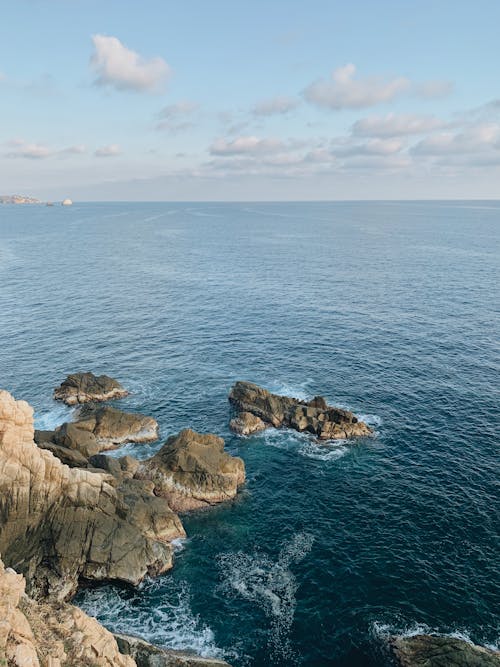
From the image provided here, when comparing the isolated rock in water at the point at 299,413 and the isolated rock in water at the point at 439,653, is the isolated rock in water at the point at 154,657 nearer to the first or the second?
the isolated rock in water at the point at 439,653

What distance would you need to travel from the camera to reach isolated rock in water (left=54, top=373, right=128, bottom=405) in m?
79.1

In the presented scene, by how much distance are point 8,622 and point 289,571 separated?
2950cm

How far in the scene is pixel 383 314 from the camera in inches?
4769

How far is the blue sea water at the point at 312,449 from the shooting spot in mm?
41500

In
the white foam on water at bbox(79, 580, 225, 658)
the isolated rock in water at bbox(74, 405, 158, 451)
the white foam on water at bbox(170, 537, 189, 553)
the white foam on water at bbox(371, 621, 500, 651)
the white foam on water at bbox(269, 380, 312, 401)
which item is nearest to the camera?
the white foam on water at bbox(371, 621, 500, 651)

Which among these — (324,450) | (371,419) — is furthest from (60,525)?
(371,419)

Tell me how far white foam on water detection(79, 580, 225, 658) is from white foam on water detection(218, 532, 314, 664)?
4.36 metres

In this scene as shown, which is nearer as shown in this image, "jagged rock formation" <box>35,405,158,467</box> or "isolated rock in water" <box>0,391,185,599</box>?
"isolated rock in water" <box>0,391,185,599</box>

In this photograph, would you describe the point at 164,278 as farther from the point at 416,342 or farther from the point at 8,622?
the point at 8,622

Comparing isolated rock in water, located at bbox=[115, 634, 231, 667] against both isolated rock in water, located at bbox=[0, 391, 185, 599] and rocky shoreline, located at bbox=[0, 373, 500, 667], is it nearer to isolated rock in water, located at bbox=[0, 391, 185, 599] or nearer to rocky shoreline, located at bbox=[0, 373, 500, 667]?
rocky shoreline, located at bbox=[0, 373, 500, 667]

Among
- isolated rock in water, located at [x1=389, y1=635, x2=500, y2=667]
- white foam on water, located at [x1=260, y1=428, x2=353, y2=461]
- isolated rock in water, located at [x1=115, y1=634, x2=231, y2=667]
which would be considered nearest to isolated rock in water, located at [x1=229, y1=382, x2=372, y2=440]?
white foam on water, located at [x1=260, y1=428, x2=353, y2=461]

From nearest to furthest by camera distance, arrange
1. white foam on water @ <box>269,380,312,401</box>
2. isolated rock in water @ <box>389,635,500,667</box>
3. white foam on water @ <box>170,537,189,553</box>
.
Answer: isolated rock in water @ <box>389,635,500,667</box> < white foam on water @ <box>170,537,189,553</box> < white foam on water @ <box>269,380,312,401</box>

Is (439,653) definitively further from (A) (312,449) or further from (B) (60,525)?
(B) (60,525)

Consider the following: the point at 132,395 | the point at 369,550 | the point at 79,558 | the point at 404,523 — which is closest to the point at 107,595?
the point at 79,558
